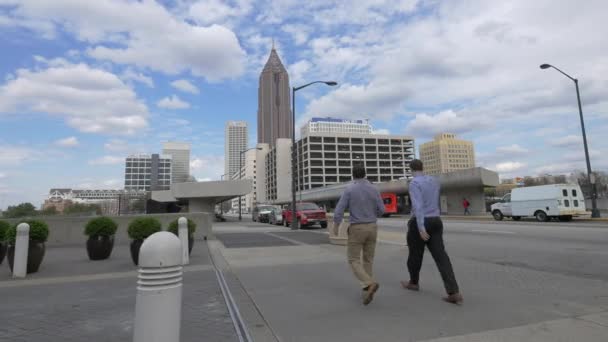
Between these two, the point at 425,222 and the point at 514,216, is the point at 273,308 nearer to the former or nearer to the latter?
the point at 425,222

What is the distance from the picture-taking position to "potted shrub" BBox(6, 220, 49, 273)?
8.09 metres

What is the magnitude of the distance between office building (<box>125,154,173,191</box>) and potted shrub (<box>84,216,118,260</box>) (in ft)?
318

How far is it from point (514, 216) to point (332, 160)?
9771 centimetres

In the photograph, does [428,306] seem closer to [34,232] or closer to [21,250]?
[21,250]

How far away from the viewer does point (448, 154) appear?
137625 mm

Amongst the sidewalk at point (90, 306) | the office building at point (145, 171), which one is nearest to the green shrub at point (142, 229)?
the sidewalk at point (90, 306)

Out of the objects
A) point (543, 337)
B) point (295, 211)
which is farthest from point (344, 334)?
point (295, 211)

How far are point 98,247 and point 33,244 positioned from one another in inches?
80.1

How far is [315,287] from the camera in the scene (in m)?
6.05

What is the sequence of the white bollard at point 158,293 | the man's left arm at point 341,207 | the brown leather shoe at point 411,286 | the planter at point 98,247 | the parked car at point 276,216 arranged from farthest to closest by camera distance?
the parked car at point 276,216 < the planter at point 98,247 < the brown leather shoe at point 411,286 < the man's left arm at point 341,207 < the white bollard at point 158,293

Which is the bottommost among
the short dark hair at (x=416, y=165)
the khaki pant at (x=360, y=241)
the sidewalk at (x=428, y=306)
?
the sidewalk at (x=428, y=306)

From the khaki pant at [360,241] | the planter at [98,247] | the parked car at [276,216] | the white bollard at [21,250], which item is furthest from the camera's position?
the parked car at [276,216]

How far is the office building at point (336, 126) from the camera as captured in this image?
470 feet

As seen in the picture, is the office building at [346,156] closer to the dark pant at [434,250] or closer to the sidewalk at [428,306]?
the sidewalk at [428,306]
